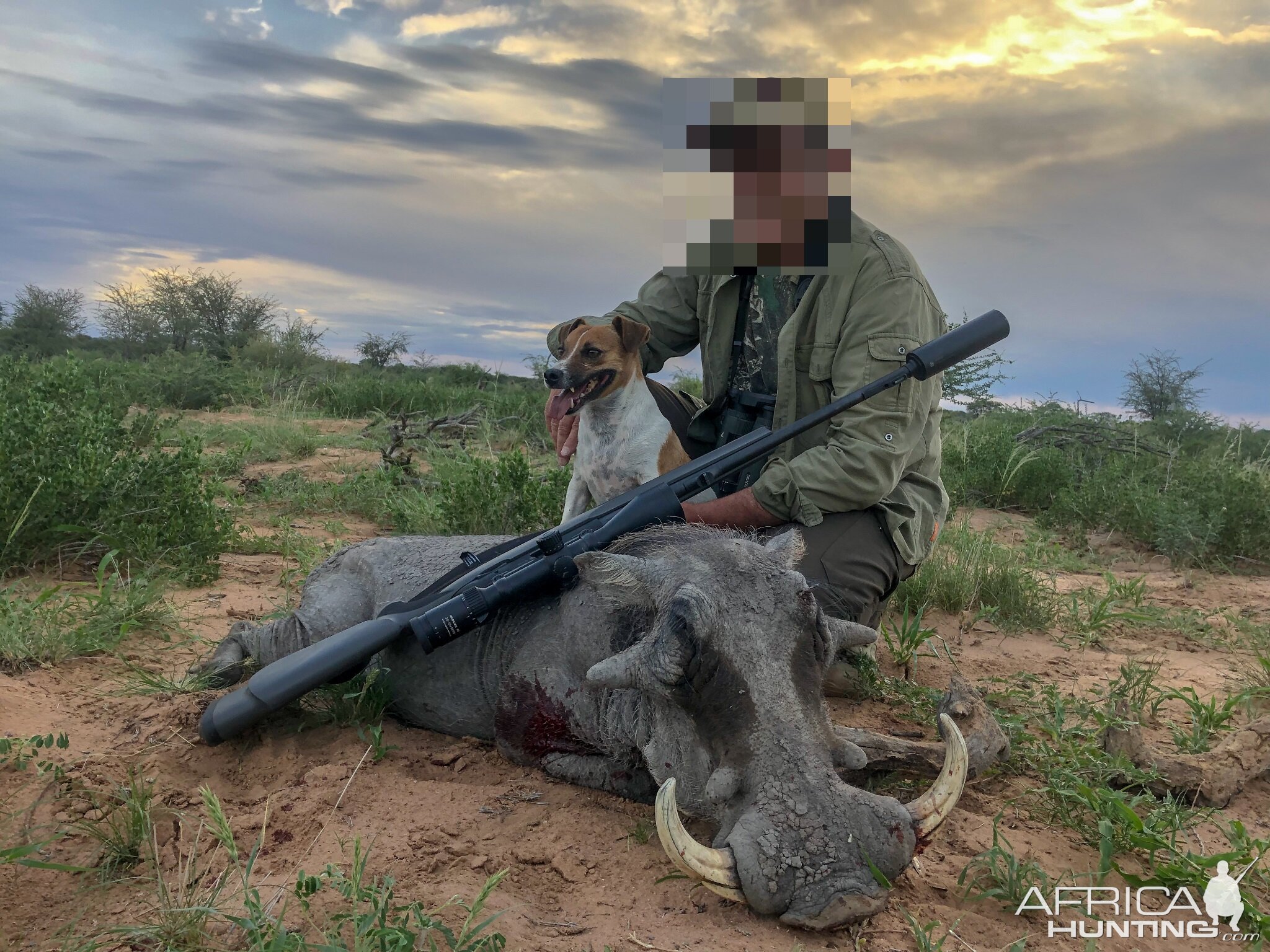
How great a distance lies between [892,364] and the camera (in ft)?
12.8

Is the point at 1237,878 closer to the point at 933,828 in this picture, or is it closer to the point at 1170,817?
the point at 1170,817

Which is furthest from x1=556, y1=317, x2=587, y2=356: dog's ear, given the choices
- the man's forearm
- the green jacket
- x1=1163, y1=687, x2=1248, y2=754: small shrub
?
x1=1163, y1=687, x2=1248, y2=754: small shrub

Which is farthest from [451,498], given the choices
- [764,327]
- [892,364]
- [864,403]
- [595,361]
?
[892,364]

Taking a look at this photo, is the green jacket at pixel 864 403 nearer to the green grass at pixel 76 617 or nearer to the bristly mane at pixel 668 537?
the bristly mane at pixel 668 537

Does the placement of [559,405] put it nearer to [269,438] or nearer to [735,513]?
[735,513]

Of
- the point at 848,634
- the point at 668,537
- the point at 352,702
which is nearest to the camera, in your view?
the point at 848,634

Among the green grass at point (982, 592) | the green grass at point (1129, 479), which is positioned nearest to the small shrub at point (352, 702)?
the green grass at point (982, 592)

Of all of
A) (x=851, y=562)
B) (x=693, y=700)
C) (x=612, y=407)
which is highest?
(x=612, y=407)

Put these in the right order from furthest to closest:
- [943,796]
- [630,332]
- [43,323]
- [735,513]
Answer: [43,323] → [630,332] → [735,513] → [943,796]

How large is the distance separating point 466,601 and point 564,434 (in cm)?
237

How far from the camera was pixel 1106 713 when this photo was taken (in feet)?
11.8

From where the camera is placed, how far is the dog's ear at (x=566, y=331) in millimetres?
5090

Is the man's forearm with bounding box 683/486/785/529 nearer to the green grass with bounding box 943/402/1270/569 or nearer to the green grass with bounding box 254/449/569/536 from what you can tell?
the green grass with bounding box 254/449/569/536

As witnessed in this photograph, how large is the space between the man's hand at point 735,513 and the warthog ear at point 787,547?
77cm
